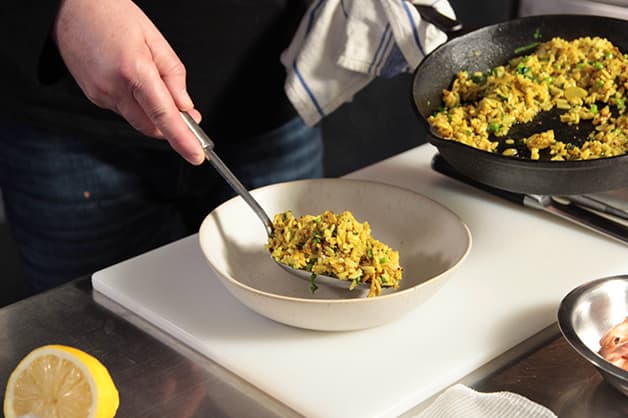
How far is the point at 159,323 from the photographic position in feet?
3.24

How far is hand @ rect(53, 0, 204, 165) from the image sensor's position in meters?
1.01

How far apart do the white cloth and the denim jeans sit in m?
0.73

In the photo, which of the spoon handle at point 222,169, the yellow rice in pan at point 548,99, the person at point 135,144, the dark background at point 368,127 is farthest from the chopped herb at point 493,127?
the dark background at point 368,127

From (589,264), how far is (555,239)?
7 cm

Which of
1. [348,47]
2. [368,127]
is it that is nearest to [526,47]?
[348,47]

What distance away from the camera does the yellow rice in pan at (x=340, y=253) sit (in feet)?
3.14

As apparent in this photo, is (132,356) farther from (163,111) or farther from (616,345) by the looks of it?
(616,345)

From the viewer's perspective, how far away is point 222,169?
1.03 meters

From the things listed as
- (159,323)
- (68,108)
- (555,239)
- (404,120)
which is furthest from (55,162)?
(404,120)

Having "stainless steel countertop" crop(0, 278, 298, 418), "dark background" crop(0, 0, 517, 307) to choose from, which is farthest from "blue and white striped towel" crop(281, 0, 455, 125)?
"dark background" crop(0, 0, 517, 307)

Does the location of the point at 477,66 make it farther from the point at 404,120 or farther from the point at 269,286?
the point at 404,120

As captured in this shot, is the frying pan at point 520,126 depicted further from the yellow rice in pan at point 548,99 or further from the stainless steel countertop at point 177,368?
the stainless steel countertop at point 177,368

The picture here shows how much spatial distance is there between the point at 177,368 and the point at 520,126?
0.58 metres

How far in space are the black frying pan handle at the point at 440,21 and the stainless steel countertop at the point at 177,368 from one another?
1.59 feet
